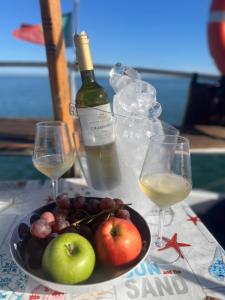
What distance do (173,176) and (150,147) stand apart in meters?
0.10

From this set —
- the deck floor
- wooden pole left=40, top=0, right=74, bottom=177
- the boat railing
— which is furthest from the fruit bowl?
the boat railing

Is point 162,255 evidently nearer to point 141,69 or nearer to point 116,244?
point 116,244

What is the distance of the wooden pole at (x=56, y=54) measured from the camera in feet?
3.52

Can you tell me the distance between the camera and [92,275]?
567mm

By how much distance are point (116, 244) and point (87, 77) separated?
0.50 metres

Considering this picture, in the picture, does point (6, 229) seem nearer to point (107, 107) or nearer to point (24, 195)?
point (24, 195)

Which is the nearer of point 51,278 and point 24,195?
point 51,278

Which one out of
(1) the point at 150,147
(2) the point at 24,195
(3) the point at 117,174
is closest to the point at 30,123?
(2) the point at 24,195

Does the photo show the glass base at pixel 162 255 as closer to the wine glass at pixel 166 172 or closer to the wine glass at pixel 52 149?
the wine glass at pixel 166 172

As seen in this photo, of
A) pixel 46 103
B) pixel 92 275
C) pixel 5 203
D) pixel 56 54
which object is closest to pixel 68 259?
pixel 92 275

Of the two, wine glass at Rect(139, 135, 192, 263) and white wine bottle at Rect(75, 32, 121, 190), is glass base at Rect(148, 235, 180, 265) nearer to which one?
wine glass at Rect(139, 135, 192, 263)

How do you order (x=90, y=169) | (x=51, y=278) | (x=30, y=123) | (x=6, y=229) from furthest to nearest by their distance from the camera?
1. (x=30, y=123)
2. (x=90, y=169)
3. (x=6, y=229)
4. (x=51, y=278)

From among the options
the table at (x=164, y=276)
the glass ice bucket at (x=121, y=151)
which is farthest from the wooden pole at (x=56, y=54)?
the table at (x=164, y=276)

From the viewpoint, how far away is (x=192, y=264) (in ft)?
2.19
